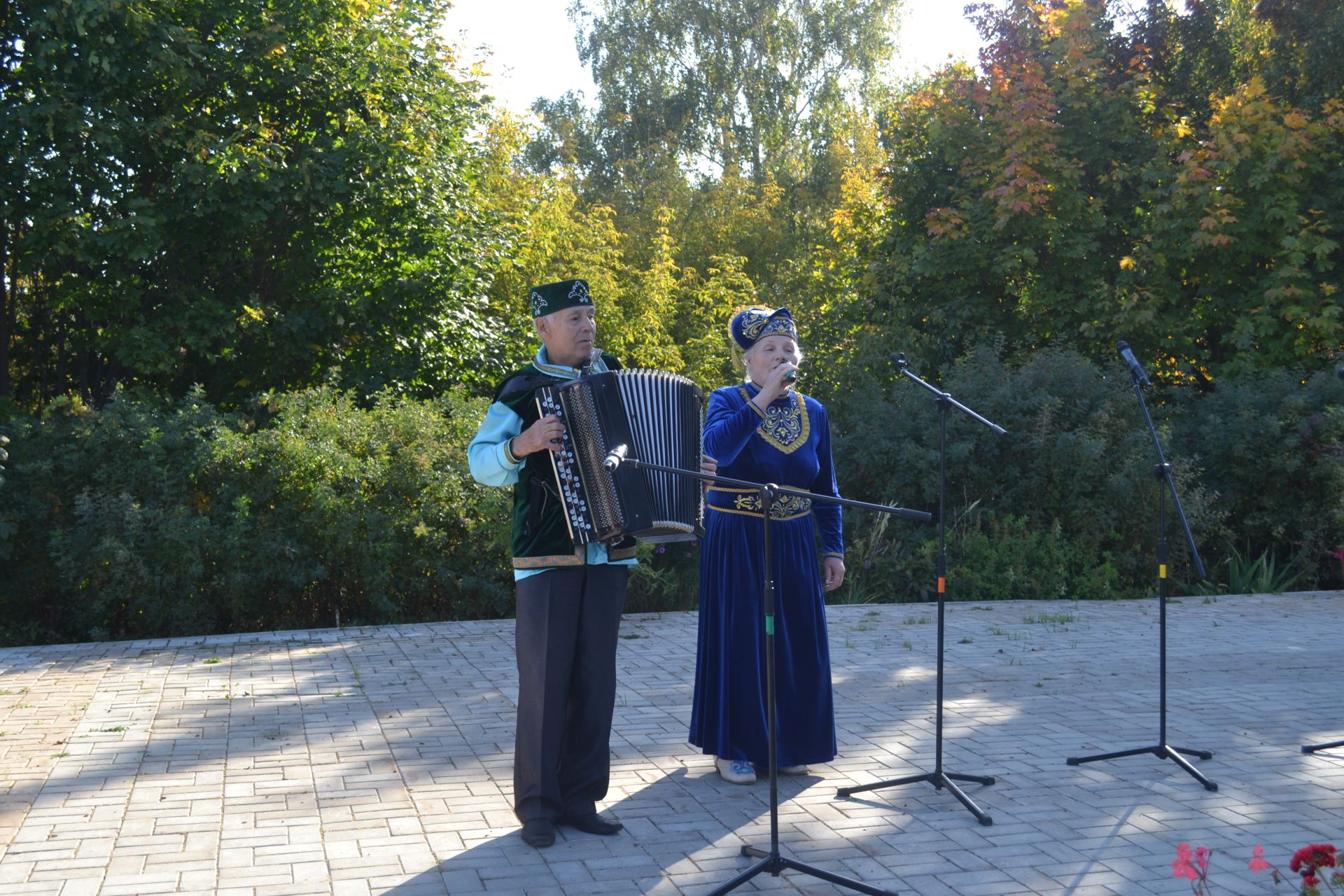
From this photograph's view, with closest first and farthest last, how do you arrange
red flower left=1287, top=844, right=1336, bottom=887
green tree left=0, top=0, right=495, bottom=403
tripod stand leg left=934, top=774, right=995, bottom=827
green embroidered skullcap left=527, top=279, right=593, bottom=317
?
red flower left=1287, top=844, right=1336, bottom=887 < green embroidered skullcap left=527, top=279, right=593, bottom=317 < tripod stand leg left=934, top=774, right=995, bottom=827 < green tree left=0, top=0, right=495, bottom=403

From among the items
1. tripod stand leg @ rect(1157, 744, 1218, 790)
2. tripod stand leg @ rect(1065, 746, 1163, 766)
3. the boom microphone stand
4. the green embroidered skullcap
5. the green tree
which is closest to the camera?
the green embroidered skullcap

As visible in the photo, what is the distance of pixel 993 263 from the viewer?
614 inches

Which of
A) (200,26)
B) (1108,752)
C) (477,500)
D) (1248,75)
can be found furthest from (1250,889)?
(1248,75)

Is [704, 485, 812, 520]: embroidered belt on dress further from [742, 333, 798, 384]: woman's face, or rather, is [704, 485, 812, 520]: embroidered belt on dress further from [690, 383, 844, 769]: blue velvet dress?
[742, 333, 798, 384]: woman's face

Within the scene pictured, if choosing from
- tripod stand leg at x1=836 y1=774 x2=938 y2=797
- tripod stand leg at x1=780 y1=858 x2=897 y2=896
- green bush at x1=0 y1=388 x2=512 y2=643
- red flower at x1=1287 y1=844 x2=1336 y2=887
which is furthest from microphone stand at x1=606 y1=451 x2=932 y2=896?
green bush at x1=0 y1=388 x2=512 y2=643

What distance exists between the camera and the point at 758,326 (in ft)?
19.5

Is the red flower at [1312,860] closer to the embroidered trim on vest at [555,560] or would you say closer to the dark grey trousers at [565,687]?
the dark grey trousers at [565,687]

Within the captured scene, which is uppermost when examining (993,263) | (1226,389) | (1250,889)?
(993,263)

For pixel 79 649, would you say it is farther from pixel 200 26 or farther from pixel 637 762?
pixel 200 26

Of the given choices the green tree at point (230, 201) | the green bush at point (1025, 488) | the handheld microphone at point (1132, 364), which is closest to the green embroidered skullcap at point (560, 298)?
the handheld microphone at point (1132, 364)

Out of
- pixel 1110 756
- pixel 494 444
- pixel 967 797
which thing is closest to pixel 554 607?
pixel 494 444

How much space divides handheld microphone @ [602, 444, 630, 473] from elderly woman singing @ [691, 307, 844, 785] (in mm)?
1099

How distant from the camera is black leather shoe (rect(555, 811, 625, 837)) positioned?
5121 mm

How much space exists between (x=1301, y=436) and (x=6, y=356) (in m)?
14.1
